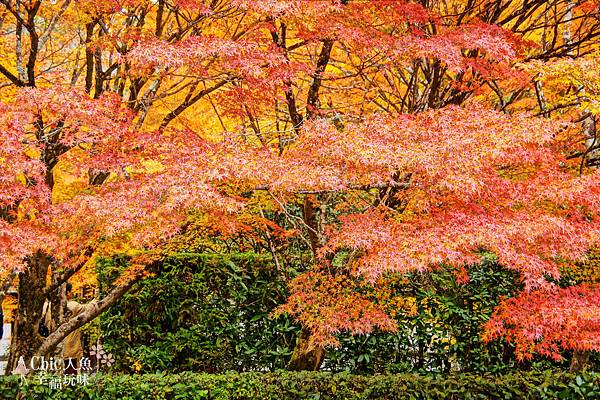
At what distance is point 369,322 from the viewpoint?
5.68 meters

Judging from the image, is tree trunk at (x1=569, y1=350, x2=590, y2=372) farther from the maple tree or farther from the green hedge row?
the maple tree

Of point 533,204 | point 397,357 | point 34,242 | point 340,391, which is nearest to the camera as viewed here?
point 34,242

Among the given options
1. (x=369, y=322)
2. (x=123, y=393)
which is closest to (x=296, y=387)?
(x=369, y=322)

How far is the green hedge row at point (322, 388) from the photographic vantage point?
5.64m

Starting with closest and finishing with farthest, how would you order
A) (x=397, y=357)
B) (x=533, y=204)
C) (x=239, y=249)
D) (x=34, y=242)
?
(x=34, y=242), (x=533, y=204), (x=397, y=357), (x=239, y=249)

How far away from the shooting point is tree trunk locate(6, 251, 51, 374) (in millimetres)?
6211

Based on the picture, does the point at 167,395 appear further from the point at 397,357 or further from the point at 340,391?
the point at 397,357

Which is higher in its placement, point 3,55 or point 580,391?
point 3,55

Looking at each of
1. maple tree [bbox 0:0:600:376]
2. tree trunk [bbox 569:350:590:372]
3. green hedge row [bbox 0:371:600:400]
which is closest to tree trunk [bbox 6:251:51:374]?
maple tree [bbox 0:0:600:376]

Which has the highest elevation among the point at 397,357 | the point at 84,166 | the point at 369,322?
the point at 84,166

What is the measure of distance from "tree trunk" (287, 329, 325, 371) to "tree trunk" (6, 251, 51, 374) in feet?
9.51

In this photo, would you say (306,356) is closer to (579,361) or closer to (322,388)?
(322,388)

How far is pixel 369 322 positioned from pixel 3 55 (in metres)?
6.00

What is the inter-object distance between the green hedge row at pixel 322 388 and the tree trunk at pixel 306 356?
24.8 inches
